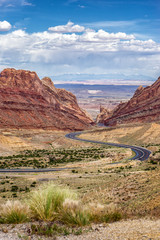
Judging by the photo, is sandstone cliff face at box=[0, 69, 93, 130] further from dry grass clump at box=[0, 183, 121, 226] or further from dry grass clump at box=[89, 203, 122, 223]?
dry grass clump at box=[89, 203, 122, 223]

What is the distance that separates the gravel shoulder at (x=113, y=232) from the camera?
10273 mm

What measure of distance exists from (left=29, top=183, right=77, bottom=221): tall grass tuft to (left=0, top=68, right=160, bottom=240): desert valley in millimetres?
42

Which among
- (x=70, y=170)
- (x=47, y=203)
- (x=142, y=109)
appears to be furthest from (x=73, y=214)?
(x=142, y=109)

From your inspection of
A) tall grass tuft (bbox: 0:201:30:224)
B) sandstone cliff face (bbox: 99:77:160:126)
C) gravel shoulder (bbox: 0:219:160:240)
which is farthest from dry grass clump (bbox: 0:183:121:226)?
sandstone cliff face (bbox: 99:77:160:126)

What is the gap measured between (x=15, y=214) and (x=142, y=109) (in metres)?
136

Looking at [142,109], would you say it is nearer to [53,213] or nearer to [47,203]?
[47,203]

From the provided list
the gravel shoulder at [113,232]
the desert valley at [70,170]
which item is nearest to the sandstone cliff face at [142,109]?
the desert valley at [70,170]

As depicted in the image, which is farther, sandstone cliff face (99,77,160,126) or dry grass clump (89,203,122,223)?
sandstone cliff face (99,77,160,126)

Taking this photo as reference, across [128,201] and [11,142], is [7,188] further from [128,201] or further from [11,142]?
[11,142]

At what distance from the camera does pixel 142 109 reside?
14388 cm

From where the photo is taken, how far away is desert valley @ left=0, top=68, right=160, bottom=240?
11797 mm

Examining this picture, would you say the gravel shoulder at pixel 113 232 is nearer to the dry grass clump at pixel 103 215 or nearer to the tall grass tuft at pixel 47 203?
the dry grass clump at pixel 103 215

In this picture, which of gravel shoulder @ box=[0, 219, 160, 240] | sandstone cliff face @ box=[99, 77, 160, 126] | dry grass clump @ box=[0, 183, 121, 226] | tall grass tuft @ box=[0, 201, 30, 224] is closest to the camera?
gravel shoulder @ box=[0, 219, 160, 240]

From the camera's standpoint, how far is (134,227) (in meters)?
11.3
